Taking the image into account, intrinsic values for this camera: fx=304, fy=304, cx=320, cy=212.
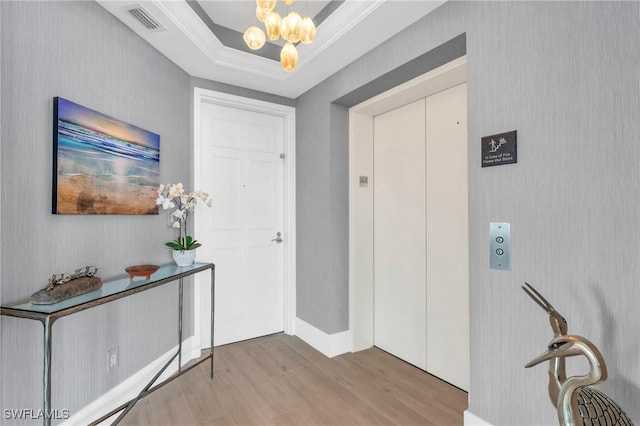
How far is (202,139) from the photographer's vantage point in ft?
9.53

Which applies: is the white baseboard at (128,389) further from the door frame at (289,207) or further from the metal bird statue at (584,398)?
the metal bird statue at (584,398)

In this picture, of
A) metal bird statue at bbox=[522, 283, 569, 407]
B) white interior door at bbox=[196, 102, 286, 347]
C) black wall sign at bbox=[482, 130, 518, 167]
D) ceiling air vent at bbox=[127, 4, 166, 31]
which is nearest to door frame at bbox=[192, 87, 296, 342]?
white interior door at bbox=[196, 102, 286, 347]

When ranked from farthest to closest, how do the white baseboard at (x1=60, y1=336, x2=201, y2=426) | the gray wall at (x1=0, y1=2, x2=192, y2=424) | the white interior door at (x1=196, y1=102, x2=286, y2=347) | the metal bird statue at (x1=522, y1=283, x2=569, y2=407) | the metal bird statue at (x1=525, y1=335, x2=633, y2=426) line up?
the white interior door at (x1=196, y1=102, x2=286, y2=347) → the white baseboard at (x1=60, y1=336, x2=201, y2=426) → the gray wall at (x1=0, y1=2, x2=192, y2=424) → the metal bird statue at (x1=522, y1=283, x2=569, y2=407) → the metal bird statue at (x1=525, y1=335, x2=633, y2=426)

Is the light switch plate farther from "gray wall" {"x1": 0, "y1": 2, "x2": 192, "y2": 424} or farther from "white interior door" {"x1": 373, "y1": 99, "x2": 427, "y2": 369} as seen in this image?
"gray wall" {"x1": 0, "y1": 2, "x2": 192, "y2": 424}

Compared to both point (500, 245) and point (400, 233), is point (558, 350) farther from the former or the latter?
point (400, 233)

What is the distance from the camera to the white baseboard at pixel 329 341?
110 inches

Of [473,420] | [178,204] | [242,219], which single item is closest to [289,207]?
[242,219]

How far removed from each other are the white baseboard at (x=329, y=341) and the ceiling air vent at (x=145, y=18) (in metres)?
2.77

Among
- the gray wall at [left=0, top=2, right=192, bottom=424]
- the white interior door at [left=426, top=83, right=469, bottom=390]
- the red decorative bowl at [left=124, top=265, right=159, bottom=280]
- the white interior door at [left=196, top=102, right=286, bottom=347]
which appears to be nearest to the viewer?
the gray wall at [left=0, top=2, right=192, bottom=424]

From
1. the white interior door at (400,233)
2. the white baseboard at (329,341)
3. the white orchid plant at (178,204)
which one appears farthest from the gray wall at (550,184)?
the white orchid plant at (178,204)

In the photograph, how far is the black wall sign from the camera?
152cm

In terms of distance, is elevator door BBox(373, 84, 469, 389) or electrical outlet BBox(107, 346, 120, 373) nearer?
electrical outlet BBox(107, 346, 120, 373)

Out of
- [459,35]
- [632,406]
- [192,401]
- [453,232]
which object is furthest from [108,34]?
[632,406]

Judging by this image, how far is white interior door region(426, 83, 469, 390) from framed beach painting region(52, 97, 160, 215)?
2.16 metres
